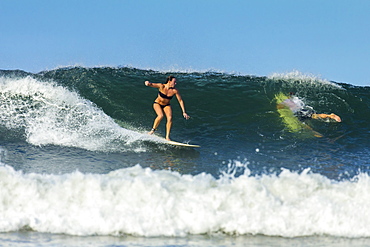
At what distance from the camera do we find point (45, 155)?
861 centimetres

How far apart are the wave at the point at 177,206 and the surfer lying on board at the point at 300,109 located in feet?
22.5

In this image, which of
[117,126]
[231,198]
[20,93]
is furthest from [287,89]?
[231,198]

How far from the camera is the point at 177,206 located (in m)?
5.23

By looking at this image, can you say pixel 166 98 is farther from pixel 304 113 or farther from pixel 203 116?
pixel 304 113

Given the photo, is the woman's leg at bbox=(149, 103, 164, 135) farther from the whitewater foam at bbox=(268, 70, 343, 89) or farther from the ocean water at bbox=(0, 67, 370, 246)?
the whitewater foam at bbox=(268, 70, 343, 89)

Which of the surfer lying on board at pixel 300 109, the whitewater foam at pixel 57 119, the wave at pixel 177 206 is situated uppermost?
the surfer lying on board at pixel 300 109

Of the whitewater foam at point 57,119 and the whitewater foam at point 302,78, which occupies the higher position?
the whitewater foam at point 302,78

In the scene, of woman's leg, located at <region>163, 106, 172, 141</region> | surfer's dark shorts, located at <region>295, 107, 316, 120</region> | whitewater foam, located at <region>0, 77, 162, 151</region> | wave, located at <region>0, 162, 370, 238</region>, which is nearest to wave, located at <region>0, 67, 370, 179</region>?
whitewater foam, located at <region>0, 77, 162, 151</region>

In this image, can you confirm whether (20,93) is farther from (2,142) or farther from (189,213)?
(189,213)

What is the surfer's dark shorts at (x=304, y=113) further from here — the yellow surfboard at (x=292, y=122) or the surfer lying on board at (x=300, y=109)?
the yellow surfboard at (x=292, y=122)

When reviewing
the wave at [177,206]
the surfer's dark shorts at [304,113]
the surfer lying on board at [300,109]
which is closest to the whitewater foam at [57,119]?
the wave at [177,206]

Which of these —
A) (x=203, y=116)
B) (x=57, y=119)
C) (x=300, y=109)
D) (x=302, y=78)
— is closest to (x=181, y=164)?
(x=57, y=119)

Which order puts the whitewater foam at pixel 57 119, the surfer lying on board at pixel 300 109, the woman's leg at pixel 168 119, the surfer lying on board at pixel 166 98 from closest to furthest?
the whitewater foam at pixel 57 119 → the woman's leg at pixel 168 119 → the surfer lying on board at pixel 166 98 → the surfer lying on board at pixel 300 109

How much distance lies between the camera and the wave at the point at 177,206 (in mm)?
5062
